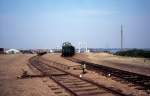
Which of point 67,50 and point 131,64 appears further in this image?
point 67,50

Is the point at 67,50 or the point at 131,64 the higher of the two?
the point at 67,50

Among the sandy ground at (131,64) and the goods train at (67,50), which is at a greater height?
the goods train at (67,50)

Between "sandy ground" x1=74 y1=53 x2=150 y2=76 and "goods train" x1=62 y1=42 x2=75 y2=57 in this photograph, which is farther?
"goods train" x1=62 y1=42 x2=75 y2=57

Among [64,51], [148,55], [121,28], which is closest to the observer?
[148,55]

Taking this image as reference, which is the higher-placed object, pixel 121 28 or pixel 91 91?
pixel 121 28

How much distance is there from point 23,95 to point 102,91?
12.3ft

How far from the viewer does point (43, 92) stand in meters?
14.1

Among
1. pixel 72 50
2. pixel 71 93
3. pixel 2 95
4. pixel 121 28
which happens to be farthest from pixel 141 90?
pixel 121 28

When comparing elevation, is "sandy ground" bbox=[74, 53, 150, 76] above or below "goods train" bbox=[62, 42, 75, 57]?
below

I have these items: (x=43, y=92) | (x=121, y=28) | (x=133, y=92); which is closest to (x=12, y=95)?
(x=43, y=92)

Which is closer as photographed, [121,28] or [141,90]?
[141,90]

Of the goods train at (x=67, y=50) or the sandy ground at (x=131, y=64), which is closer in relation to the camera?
the sandy ground at (x=131, y=64)

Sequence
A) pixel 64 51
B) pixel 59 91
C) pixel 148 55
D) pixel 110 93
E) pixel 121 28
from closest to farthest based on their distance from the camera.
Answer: pixel 110 93 < pixel 59 91 < pixel 148 55 < pixel 64 51 < pixel 121 28

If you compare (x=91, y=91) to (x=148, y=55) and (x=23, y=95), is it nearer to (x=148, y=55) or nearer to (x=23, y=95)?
(x=23, y=95)
